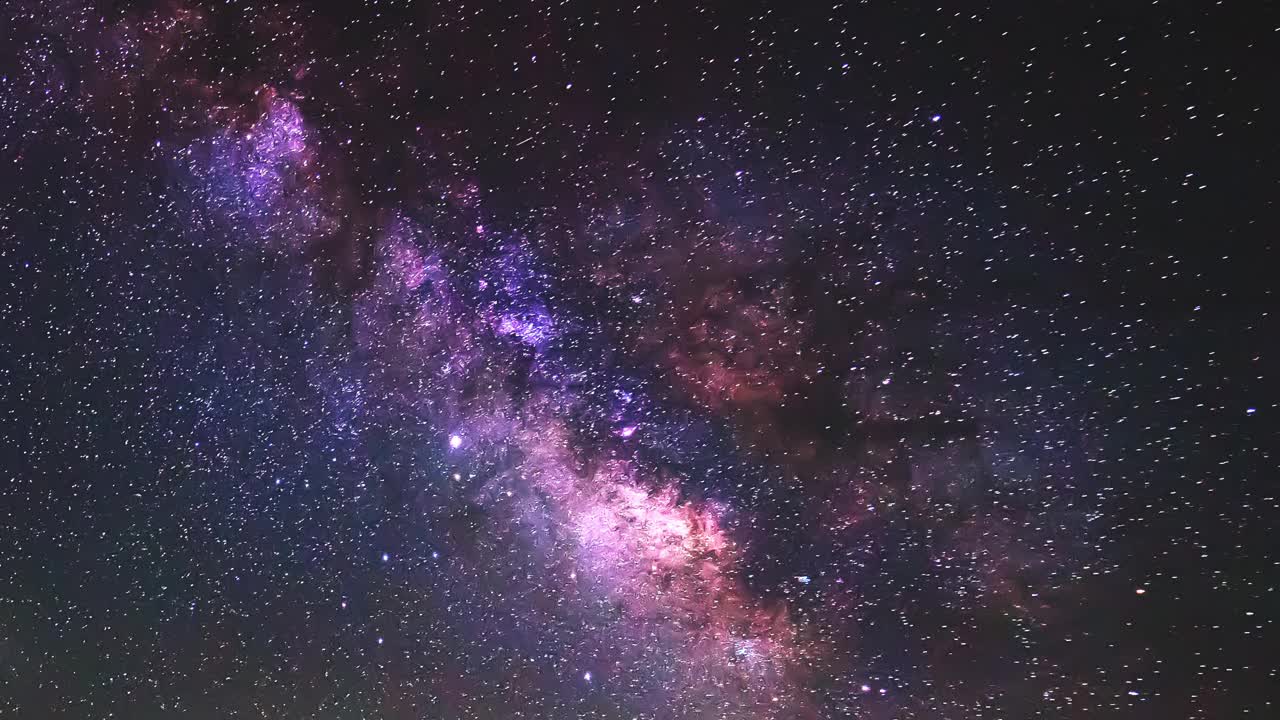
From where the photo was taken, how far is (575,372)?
146 cm

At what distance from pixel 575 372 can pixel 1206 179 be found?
4.59 feet

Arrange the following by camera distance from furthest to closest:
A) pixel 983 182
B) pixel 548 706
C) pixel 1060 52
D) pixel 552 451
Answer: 1. pixel 548 706
2. pixel 552 451
3. pixel 983 182
4. pixel 1060 52

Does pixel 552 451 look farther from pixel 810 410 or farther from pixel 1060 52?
pixel 1060 52

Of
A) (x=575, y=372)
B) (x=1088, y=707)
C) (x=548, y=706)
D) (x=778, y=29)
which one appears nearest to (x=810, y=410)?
(x=575, y=372)

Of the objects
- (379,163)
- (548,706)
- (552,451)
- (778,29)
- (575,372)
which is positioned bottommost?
(548,706)

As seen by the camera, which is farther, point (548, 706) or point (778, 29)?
point (548, 706)

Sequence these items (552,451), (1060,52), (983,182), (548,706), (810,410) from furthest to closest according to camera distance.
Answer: (548,706), (552,451), (810,410), (983,182), (1060,52)

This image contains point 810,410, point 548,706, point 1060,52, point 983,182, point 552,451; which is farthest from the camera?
→ point 548,706

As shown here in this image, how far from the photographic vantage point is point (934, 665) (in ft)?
4.70

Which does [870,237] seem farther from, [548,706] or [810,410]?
[548,706]

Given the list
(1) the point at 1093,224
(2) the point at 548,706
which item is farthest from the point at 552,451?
(1) the point at 1093,224

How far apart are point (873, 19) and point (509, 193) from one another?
0.89m

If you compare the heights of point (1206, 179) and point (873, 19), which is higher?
point (873, 19)

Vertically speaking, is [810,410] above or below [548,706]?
above
